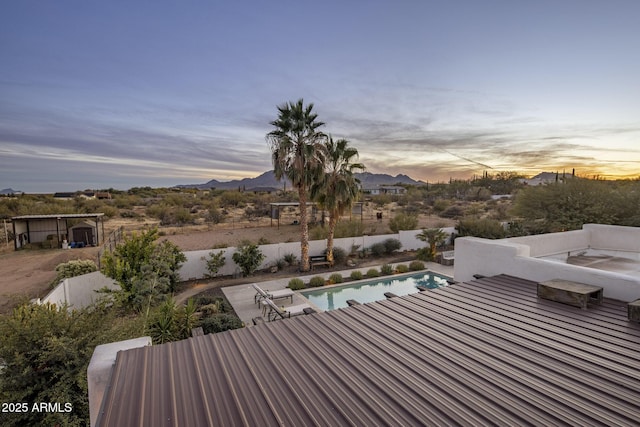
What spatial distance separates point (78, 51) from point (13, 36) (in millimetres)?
1931

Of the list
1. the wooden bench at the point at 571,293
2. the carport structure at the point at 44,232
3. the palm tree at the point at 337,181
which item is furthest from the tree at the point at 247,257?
the carport structure at the point at 44,232

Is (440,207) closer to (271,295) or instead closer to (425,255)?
(425,255)

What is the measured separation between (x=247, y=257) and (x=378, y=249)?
24.7ft

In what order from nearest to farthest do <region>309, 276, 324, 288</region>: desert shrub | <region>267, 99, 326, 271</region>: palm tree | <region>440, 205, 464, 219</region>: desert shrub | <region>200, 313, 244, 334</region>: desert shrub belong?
<region>200, 313, 244, 334</region>: desert shrub, <region>309, 276, 324, 288</region>: desert shrub, <region>267, 99, 326, 271</region>: palm tree, <region>440, 205, 464, 219</region>: desert shrub

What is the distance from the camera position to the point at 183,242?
2103 cm

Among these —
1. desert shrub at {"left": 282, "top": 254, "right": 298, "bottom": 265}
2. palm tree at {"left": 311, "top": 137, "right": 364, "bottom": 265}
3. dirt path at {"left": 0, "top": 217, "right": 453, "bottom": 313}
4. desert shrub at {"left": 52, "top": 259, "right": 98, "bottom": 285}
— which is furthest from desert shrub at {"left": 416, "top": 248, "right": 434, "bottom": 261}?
desert shrub at {"left": 52, "top": 259, "right": 98, "bottom": 285}

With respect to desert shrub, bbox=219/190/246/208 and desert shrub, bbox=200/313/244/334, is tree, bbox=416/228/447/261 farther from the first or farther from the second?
desert shrub, bbox=219/190/246/208

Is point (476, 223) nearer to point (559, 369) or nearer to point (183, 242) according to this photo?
point (559, 369)

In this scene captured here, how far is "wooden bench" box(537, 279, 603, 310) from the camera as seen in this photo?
15.9 ft

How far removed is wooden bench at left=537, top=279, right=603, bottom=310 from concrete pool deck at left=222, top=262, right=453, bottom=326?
7.32 m

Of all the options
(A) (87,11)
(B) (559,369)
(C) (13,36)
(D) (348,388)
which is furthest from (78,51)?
(B) (559,369)

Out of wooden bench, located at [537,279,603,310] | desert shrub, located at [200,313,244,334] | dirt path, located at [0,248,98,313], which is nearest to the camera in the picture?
wooden bench, located at [537,279,603,310]

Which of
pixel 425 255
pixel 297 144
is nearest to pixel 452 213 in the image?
pixel 425 255

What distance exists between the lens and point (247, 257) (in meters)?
13.5
